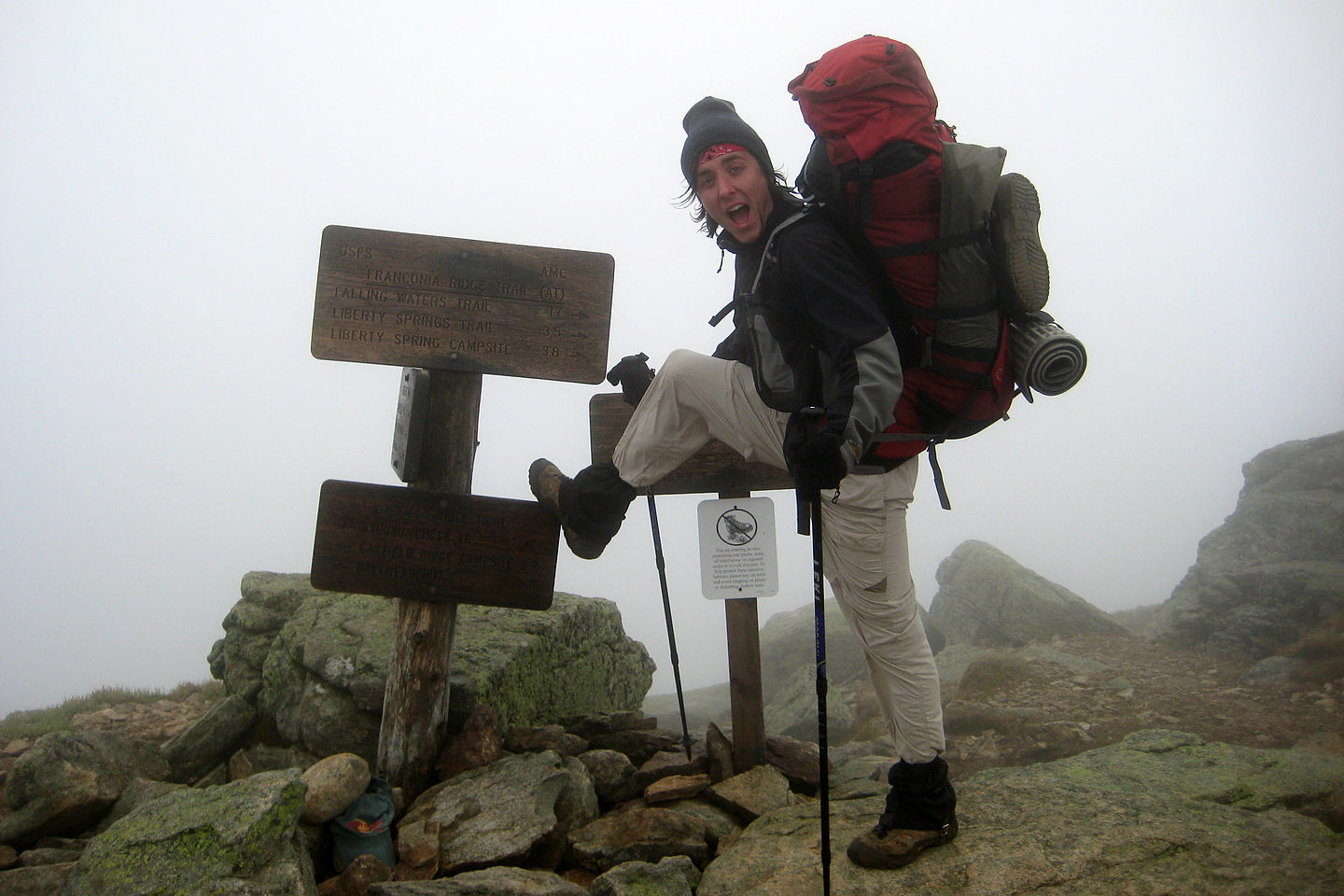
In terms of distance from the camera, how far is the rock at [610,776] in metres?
5.18

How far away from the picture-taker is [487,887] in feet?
11.9

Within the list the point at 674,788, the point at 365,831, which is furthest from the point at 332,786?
the point at 674,788

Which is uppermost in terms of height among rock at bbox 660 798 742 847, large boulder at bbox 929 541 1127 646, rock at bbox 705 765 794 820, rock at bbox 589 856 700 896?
large boulder at bbox 929 541 1127 646

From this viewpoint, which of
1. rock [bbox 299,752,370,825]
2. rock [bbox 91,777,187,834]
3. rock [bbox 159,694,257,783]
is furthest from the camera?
rock [bbox 159,694,257,783]

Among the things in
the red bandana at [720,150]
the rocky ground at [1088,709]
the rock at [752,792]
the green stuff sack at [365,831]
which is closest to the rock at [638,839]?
the rock at [752,792]

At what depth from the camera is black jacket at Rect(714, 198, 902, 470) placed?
333 cm

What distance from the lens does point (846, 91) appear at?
137 inches

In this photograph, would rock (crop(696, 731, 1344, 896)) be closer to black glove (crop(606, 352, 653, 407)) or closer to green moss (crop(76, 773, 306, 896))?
green moss (crop(76, 773, 306, 896))

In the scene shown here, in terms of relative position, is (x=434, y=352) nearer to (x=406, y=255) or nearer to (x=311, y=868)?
(x=406, y=255)

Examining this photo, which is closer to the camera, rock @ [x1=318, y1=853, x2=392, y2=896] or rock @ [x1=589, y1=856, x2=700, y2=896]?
rock @ [x1=589, y1=856, x2=700, y2=896]

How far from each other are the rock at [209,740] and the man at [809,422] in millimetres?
3224

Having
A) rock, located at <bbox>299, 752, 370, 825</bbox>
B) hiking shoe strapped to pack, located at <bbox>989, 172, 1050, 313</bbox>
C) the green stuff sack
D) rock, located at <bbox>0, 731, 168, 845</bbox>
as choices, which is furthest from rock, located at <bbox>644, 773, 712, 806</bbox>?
hiking shoe strapped to pack, located at <bbox>989, 172, 1050, 313</bbox>

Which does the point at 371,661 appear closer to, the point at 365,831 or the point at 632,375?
the point at 365,831

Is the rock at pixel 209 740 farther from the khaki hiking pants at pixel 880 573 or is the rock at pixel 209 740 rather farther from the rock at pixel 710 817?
the khaki hiking pants at pixel 880 573
